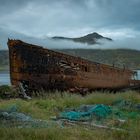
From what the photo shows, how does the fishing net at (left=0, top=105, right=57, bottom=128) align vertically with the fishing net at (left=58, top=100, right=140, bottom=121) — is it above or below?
above

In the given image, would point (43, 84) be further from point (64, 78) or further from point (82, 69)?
point (82, 69)

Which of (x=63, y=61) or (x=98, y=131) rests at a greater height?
(x=63, y=61)

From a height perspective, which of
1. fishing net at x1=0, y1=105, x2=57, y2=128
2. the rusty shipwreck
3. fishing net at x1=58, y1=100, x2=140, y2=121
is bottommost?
fishing net at x1=58, y1=100, x2=140, y2=121

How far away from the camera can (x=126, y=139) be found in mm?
7070

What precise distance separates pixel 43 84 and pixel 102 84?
418cm

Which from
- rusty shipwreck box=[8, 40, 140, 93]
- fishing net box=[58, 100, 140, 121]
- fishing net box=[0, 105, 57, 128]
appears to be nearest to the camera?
fishing net box=[0, 105, 57, 128]

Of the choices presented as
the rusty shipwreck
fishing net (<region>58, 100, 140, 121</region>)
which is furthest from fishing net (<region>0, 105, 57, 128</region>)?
the rusty shipwreck

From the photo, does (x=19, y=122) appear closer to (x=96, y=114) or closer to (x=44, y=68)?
(x=96, y=114)

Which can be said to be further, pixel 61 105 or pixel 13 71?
pixel 13 71

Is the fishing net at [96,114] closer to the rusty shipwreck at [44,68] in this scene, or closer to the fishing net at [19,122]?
the fishing net at [19,122]

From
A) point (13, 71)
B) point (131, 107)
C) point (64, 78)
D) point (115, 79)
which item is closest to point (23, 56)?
point (13, 71)

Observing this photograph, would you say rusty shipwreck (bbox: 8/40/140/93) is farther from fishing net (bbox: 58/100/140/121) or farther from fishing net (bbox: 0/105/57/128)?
fishing net (bbox: 0/105/57/128)

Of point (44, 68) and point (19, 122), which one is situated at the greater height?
point (44, 68)

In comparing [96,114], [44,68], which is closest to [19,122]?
[96,114]
